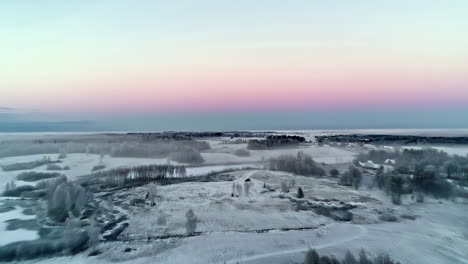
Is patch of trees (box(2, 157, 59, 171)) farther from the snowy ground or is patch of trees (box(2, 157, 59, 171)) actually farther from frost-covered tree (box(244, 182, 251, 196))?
frost-covered tree (box(244, 182, 251, 196))

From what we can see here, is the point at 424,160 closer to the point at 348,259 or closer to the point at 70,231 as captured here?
the point at 348,259

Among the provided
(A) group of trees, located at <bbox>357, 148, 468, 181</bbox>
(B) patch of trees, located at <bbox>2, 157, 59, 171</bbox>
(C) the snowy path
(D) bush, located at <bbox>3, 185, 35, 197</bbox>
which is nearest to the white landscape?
(C) the snowy path

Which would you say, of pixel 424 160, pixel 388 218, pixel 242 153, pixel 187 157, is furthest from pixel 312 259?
pixel 242 153

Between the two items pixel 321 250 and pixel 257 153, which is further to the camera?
pixel 257 153

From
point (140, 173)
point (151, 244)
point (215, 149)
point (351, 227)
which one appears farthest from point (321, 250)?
point (215, 149)

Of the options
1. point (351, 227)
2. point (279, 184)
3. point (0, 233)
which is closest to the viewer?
point (0, 233)

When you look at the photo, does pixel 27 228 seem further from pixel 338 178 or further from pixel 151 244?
pixel 338 178
